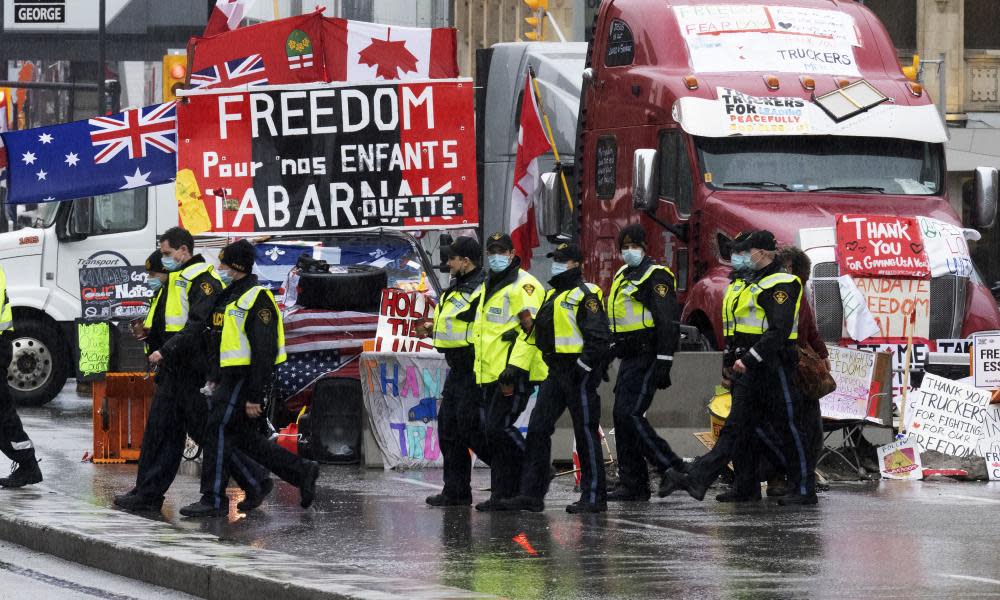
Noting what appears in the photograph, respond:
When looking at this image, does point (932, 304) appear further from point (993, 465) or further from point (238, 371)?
point (238, 371)

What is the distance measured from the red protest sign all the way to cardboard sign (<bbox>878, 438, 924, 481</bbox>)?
54.6 inches

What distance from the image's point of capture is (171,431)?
484 inches

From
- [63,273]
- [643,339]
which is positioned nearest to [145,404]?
[643,339]

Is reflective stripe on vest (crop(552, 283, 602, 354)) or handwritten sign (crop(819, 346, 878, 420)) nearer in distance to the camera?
reflective stripe on vest (crop(552, 283, 602, 354))

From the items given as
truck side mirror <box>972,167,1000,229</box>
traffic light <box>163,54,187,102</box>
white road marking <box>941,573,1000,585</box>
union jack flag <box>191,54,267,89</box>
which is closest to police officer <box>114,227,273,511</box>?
white road marking <box>941,573,1000,585</box>

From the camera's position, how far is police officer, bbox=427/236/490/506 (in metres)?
12.5

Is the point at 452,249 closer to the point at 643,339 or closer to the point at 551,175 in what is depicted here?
the point at 643,339

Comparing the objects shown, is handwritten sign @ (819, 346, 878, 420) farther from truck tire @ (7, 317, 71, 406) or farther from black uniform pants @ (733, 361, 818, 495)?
truck tire @ (7, 317, 71, 406)

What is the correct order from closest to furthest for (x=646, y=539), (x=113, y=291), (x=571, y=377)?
(x=646, y=539), (x=571, y=377), (x=113, y=291)

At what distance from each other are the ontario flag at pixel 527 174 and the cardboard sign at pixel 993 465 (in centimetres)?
659

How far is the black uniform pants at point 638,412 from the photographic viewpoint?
42.3 ft

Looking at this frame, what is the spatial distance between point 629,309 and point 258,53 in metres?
7.14

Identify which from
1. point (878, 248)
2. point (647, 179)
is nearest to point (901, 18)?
point (647, 179)

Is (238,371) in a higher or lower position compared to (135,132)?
lower
